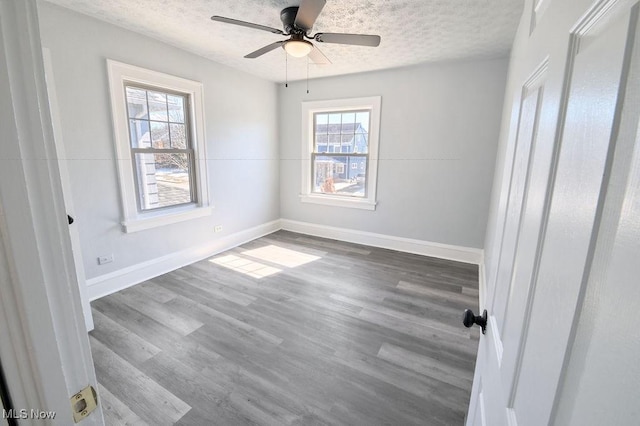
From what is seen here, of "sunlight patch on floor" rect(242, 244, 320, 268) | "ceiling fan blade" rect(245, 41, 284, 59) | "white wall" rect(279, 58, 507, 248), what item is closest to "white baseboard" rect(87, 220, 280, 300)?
"sunlight patch on floor" rect(242, 244, 320, 268)

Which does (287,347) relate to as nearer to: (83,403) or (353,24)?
(83,403)

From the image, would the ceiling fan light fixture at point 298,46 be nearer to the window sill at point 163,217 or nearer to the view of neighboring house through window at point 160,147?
the view of neighboring house through window at point 160,147

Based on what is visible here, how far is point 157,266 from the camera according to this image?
322cm

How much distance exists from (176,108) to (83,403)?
3.39 metres

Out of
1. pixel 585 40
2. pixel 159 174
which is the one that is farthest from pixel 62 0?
pixel 585 40

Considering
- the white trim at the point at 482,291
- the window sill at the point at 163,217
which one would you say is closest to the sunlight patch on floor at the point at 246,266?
the window sill at the point at 163,217

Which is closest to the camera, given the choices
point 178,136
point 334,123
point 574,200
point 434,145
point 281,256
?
point 574,200

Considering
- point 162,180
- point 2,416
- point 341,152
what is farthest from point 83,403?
point 341,152

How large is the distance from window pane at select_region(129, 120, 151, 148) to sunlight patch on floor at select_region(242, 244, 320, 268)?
73.3 inches

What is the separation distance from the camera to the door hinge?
574 millimetres

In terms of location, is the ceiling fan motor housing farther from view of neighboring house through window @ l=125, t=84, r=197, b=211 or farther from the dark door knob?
the dark door knob

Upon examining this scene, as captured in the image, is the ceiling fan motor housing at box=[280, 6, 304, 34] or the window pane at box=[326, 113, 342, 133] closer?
the ceiling fan motor housing at box=[280, 6, 304, 34]

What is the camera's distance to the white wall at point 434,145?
3412mm

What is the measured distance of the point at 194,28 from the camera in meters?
2.62
